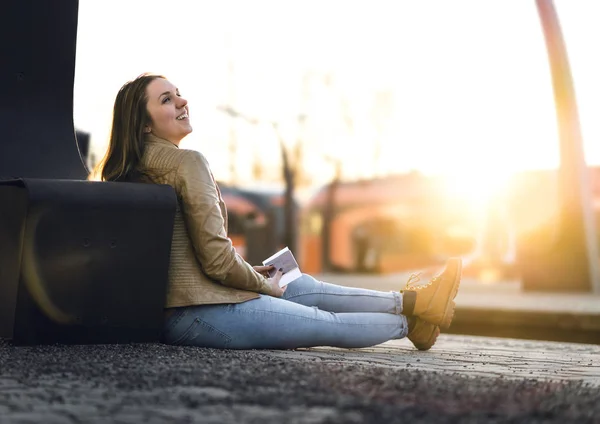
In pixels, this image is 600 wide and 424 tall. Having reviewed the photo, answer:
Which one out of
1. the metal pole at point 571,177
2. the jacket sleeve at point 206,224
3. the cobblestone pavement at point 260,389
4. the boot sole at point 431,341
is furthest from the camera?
the metal pole at point 571,177

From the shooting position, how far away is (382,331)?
5.23m

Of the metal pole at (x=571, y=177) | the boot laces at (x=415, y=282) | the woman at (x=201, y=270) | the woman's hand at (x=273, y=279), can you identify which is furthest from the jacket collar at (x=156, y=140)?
the metal pole at (x=571, y=177)

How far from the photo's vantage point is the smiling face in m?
4.92

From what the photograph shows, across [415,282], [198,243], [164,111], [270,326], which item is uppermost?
[164,111]

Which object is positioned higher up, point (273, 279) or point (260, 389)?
point (273, 279)

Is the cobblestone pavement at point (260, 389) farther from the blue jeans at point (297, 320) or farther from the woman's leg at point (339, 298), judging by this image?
the woman's leg at point (339, 298)

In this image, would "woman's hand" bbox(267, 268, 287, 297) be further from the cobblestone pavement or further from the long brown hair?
the long brown hair

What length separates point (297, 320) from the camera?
4.91 m

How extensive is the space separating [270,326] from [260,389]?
157cm

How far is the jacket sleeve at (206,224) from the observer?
15.2ft

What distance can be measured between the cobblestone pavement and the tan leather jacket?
12.4 inches

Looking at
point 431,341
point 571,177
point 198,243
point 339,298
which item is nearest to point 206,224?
point 198,243

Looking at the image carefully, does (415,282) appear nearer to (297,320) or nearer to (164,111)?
(297,320)

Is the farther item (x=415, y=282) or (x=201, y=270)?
(x=415, y=282)
